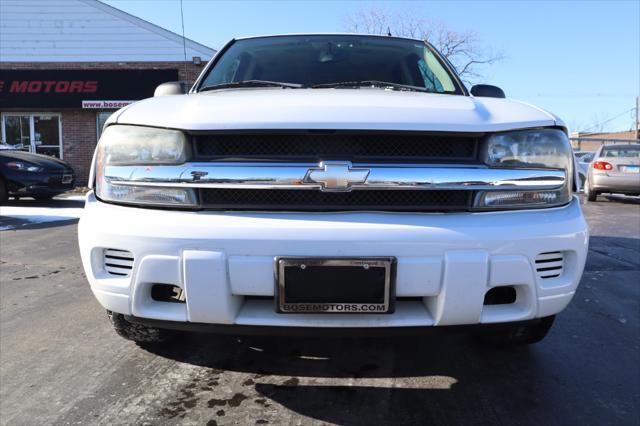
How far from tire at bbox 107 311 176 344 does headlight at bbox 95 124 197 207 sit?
67 cm

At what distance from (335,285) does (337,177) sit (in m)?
0.39

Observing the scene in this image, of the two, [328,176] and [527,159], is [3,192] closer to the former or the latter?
[328,176]

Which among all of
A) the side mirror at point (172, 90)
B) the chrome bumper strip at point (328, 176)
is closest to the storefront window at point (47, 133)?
the side mirror at point (172, 90)

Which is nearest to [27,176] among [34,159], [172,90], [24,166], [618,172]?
[24,166]

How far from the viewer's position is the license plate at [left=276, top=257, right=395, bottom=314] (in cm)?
174

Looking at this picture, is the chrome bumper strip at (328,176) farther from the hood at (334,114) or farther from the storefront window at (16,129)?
the storefront window at (16,129)

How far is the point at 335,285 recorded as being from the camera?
1.77m

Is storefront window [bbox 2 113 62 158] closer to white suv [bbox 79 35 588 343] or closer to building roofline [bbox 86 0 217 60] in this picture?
building roofline [bbox 86 0 217 60]

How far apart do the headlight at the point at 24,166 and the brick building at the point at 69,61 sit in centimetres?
750

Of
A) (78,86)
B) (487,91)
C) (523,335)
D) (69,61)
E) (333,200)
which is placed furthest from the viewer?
(69,61)

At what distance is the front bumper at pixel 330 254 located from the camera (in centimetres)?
174

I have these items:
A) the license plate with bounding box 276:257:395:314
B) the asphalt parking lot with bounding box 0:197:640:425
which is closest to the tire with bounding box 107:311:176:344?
the asphalt parking lot with bounding box 0:197:640:425

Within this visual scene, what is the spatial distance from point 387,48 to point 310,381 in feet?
7.40

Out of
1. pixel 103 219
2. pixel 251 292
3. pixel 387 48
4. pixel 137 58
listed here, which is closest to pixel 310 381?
pixel 251 292
